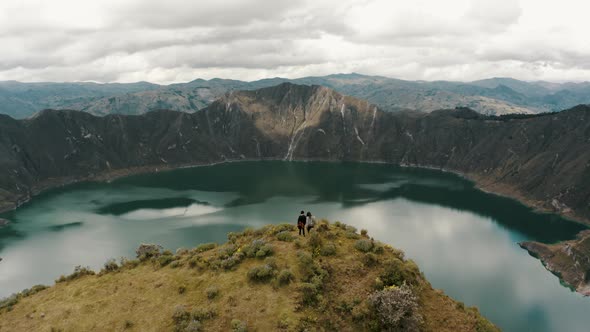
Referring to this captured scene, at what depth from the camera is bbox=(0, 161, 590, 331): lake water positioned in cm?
8381

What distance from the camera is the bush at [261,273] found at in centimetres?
2842

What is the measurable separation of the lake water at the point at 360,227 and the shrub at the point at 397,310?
59378 mm

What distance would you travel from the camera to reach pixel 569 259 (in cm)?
10100

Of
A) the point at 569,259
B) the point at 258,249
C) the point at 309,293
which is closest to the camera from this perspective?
the point at 309,293

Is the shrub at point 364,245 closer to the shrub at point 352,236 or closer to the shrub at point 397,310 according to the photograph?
the shrub at point 352,236

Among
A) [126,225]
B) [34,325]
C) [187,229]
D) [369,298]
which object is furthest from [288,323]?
[126,225]

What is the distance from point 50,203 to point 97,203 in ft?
83.1

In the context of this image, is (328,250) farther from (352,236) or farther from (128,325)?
(128,325)

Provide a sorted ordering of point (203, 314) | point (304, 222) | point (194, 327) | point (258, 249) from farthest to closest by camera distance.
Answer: point (304, 222), point (258, 249), point (203, 314), point (194, 327)

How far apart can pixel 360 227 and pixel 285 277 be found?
10381 cm

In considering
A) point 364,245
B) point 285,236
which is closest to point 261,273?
point 285,236

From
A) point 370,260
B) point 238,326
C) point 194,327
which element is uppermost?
point 370,260

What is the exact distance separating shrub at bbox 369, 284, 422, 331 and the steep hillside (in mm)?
65

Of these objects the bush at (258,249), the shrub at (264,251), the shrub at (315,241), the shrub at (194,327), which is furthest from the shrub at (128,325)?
the shrub at (315,241)
